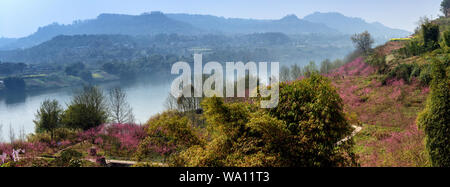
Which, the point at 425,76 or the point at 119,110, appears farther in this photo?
the point at 119,110

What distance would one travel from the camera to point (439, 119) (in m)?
4.55

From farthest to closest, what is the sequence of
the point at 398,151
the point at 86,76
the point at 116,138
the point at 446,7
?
the point at 86,76
the point at 446,7
the point at 116,138
the point at 398,151

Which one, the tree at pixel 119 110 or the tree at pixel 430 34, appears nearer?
the tree at pixel 430 34

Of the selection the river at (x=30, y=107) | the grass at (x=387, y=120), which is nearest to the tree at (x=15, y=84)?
the river at (x=30, y=107)

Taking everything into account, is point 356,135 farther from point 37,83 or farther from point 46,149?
point 37,83

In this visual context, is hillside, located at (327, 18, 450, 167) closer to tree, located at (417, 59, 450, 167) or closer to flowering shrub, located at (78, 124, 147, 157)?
tree, located at (417, 59, 450, 167)

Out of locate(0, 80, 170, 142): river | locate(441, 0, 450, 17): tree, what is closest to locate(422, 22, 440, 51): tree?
locate(0, 80, 170, 142): river

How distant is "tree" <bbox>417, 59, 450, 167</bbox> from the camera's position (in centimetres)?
446

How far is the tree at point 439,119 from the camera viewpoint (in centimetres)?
446

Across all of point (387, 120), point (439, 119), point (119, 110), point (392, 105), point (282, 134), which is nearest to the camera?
point (282, 134)

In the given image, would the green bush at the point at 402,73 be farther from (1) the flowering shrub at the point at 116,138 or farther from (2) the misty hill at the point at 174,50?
(2) the misty hill at the point at 174,50

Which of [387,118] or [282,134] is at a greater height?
[282,134]

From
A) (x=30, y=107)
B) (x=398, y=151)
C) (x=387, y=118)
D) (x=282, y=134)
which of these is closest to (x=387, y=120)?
(x=387, y=118)

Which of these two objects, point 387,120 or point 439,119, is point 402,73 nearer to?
point 387,120
